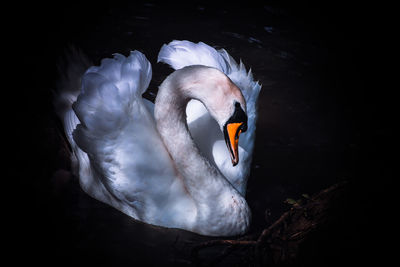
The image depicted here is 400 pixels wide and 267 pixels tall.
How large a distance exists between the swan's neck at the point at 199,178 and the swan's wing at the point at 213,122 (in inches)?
8.2

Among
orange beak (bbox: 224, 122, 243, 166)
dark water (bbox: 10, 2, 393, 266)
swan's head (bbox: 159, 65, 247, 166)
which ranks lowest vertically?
dark water (bbox: 10, 2, 393, 266)

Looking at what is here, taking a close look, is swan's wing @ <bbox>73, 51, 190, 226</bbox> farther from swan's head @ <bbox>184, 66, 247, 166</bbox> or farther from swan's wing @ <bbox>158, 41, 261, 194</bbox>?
swan's head @ <bbox>184, 66, 247, 166</bbox>

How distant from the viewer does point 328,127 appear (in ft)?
13.7

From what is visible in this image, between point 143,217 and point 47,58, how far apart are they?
2.69 metres

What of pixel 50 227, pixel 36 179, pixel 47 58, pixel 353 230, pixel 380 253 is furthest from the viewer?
pixel 47 58

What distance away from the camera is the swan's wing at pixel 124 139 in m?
2.64

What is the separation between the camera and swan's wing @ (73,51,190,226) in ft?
8.66

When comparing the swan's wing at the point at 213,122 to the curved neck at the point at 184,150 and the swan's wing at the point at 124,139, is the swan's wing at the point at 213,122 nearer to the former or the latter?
the curved neck at the point at 184,150

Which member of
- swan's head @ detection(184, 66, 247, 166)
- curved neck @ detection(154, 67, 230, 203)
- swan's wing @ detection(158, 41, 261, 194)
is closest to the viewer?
swan's head @ detection(184, 66, 247, 166)

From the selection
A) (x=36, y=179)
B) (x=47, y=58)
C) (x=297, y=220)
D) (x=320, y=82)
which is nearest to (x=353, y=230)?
(x=297, y=220)

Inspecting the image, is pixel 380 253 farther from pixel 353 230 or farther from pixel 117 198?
pixel 117 198

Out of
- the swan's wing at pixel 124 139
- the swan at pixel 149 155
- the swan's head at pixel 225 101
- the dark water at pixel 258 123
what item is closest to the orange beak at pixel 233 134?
the swan's head at pixel 225 101

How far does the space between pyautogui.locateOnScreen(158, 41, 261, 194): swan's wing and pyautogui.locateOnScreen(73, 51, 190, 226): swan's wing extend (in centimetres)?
39

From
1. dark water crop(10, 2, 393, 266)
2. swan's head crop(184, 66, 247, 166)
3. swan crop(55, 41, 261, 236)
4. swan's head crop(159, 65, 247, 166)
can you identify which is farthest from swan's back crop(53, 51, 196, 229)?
swan's head crop(184, 66, 247, 166)
